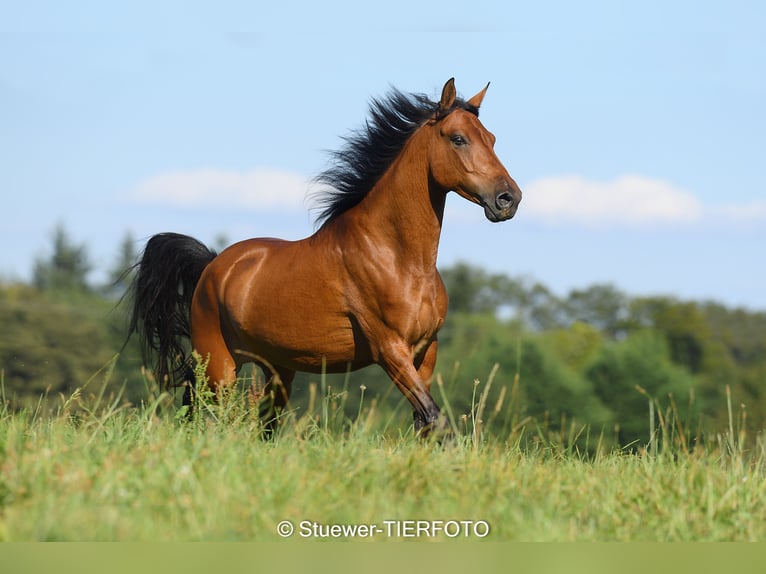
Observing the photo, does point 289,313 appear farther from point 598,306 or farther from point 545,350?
point 598,306

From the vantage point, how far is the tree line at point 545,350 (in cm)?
5347

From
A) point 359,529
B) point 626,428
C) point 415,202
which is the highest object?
point 415,202

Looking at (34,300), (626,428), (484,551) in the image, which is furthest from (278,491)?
(34,300)

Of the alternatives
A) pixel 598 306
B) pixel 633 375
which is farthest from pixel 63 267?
pixel 633 375

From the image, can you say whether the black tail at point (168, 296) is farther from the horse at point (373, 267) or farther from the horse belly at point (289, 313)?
the horse belly at point (289, 313)

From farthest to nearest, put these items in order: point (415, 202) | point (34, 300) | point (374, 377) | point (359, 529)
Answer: point (34, 300), point (374, 377), point (415, 202), point (359, 529)

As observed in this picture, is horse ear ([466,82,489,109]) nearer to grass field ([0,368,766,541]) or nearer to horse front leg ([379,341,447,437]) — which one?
horse front leg ([379,341,447,437])

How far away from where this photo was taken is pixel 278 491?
4652 mm

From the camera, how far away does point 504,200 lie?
6680 millimetres

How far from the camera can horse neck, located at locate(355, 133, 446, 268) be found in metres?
7.12

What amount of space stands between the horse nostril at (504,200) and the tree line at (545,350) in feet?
94.8

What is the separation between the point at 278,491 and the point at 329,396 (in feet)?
4.81

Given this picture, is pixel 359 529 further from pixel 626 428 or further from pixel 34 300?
pixel 34 300

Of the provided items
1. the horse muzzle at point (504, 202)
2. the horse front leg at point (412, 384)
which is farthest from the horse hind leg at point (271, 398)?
the horse muzzle at point (504, 202)
